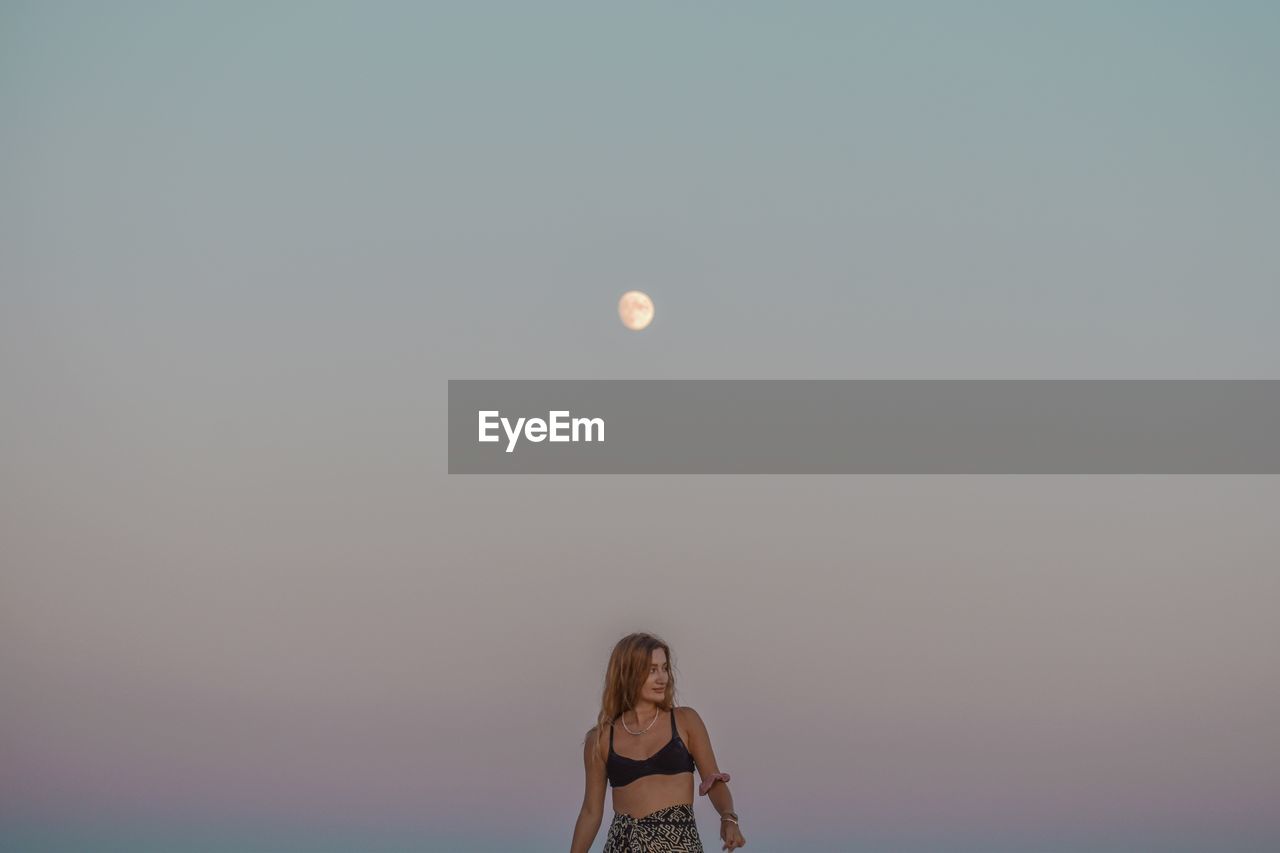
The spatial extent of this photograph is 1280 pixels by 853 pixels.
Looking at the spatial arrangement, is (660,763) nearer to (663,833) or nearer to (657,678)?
(663,833)

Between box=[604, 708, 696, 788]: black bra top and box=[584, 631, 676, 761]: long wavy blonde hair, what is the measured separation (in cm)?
18

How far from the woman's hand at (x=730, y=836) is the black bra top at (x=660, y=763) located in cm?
44

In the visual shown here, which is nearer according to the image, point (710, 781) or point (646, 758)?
point (710, 781)

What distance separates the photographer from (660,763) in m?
7.80

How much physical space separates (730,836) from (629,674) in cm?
94

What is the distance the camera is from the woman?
25.4 feet

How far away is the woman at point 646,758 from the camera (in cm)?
774

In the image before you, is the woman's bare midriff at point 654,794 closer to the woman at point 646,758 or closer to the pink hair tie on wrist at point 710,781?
the woman at point 646,758

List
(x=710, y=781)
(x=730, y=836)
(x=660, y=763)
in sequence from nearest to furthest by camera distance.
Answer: (x=730, y=836), (x=710, y=781), (x=660, y=763)

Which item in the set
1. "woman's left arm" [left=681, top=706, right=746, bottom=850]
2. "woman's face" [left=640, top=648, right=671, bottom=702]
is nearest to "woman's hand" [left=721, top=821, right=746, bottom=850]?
"woman's left arm" [left=681, top=706, right=746, bottom=850]

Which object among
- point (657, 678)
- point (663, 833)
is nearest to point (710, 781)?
point (663, 833)

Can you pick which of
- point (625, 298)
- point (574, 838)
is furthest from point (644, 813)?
point (625, 298)

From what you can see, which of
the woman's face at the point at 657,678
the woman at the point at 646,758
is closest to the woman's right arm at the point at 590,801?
the woman at the point at 646,758

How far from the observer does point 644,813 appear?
782 cm
